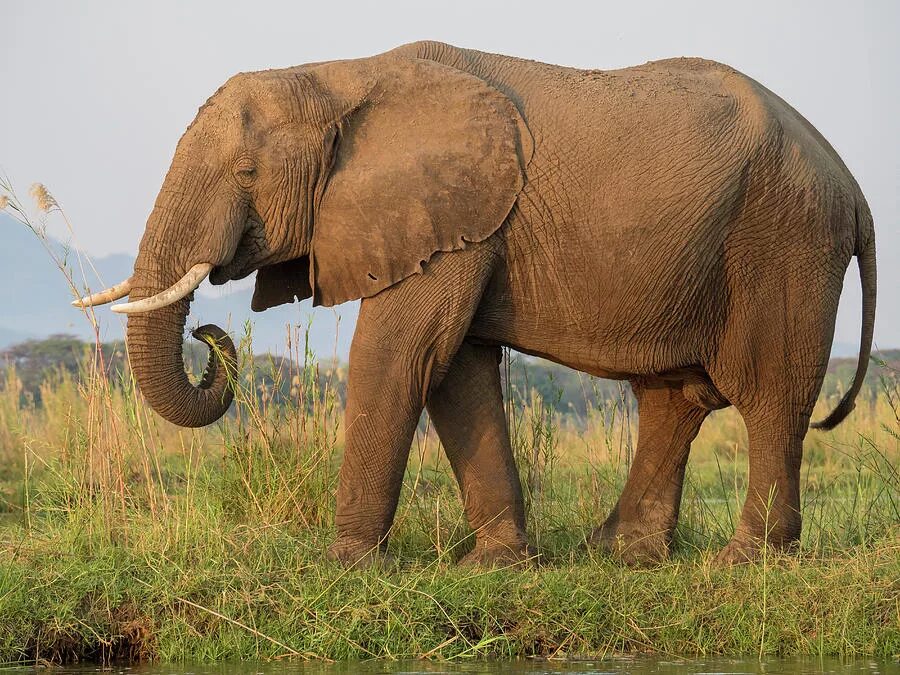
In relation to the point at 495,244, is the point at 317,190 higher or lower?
higher

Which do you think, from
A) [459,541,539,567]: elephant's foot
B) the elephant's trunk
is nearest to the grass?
[459,541,539,567]: elephant's foot

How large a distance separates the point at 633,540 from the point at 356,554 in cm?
173

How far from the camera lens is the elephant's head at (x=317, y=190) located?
21.4 feet

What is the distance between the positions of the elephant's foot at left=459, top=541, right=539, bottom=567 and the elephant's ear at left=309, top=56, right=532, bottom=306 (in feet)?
4.38

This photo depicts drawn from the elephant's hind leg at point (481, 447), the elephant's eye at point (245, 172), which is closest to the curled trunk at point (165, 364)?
the elephant's eye at point (245, 172)

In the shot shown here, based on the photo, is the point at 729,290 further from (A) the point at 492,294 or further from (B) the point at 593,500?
(B) the point at 593,500

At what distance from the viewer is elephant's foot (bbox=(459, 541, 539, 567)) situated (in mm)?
6926

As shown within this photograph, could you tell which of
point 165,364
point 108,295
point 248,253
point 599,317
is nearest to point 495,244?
point 599,317

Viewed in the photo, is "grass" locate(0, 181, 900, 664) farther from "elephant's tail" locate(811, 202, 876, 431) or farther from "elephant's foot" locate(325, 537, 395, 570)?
"elephant's tail" locate(811, 202, 876, 431)

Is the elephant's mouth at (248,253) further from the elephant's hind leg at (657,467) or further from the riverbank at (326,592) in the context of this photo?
the elephant's hind leg at (657,467)

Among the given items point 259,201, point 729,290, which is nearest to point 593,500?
point 729,290

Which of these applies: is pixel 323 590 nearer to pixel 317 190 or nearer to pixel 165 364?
pixel 165 364

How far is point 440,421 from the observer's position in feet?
23.5

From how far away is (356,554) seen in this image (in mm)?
6641
